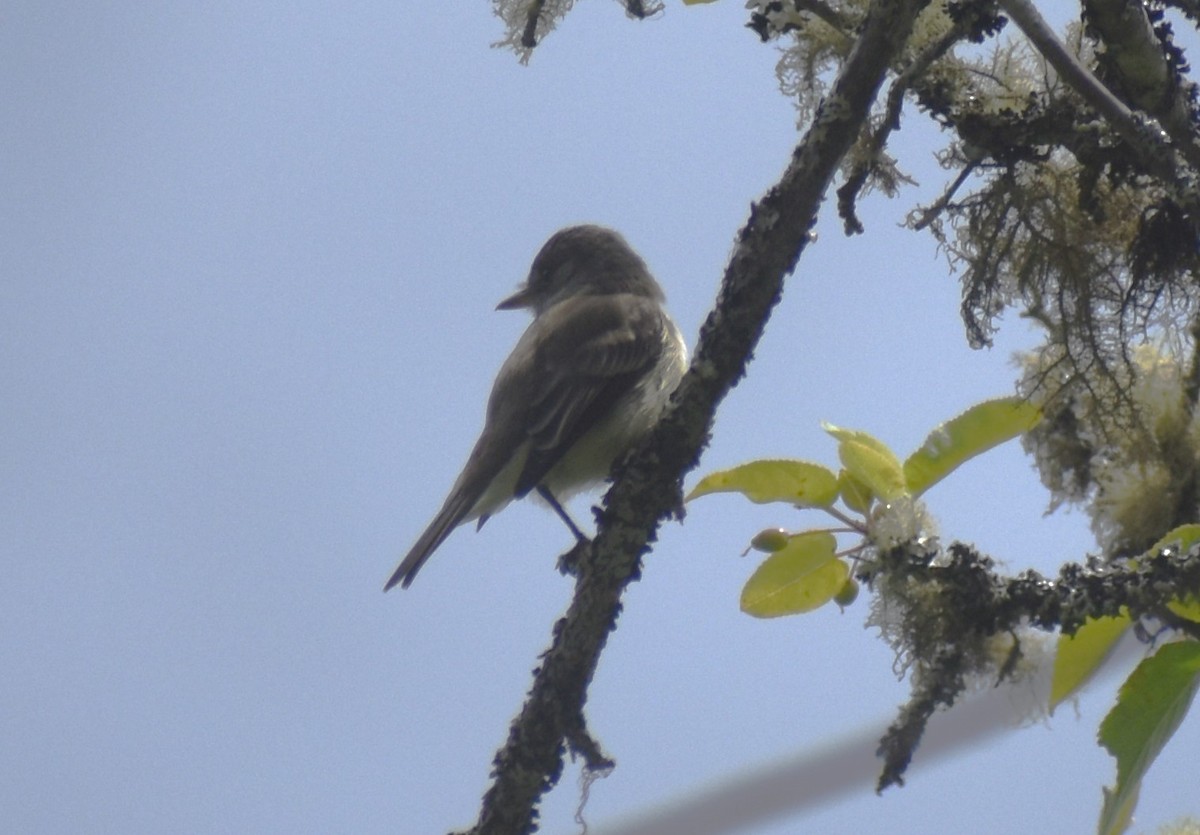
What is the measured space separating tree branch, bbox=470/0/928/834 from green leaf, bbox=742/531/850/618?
316mm

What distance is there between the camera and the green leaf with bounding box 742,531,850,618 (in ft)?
7.75

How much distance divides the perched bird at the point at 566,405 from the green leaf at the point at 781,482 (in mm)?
1694

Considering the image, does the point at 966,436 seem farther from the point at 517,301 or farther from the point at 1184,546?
the point at 517,301

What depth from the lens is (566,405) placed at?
4.67 metres

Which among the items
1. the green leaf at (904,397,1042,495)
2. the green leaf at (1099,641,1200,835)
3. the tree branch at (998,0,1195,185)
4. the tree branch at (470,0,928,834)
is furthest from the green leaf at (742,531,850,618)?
the tree branch at (998,0,1195,185)

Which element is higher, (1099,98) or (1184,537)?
(1099,98)

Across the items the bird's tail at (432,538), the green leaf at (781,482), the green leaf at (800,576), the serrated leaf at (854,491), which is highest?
the bird's tail at (432,538)

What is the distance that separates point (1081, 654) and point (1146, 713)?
0.30 metres

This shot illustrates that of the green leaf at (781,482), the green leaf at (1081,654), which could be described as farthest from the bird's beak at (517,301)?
the green leaf at (1081,654)

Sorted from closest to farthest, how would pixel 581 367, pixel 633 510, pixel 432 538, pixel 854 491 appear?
1. pixel 854 491
2. pixel 633 510
3. pixel 432 538
4. pixel 581 367

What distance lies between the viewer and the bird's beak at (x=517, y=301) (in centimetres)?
645

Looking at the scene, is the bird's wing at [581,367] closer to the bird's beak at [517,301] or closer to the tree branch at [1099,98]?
the bird's beak at [517,301]

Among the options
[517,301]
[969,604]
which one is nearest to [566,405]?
[517,301]

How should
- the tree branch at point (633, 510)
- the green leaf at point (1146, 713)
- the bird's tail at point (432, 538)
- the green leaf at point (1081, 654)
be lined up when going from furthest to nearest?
the bird's tail at point (432, 538) → the tree branch at point (633, 510) → the green leaf at point (1081, 654) → the green leaf at point (1146, 713)
